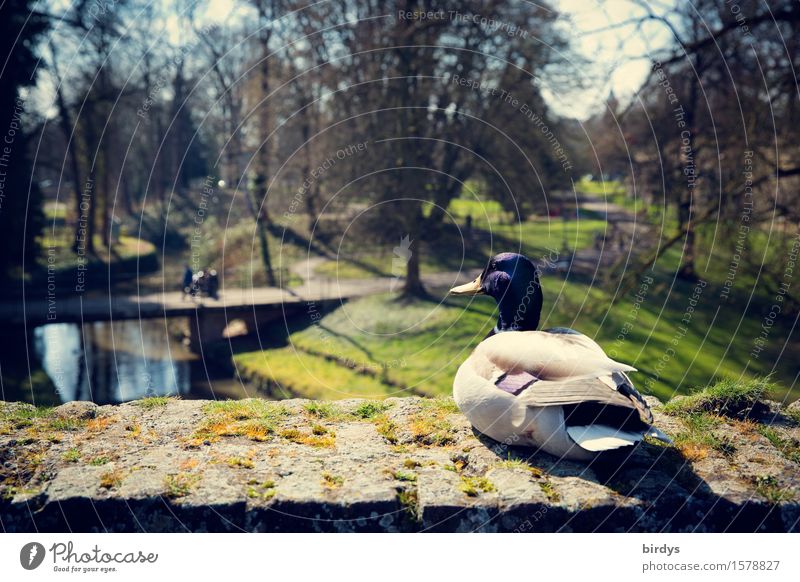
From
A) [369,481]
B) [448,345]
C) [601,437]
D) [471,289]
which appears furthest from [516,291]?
[448,345]

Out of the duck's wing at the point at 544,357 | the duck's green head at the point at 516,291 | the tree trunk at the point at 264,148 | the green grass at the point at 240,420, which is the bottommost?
the green grass at the point at 240,420

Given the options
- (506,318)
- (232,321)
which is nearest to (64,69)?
(232,321)

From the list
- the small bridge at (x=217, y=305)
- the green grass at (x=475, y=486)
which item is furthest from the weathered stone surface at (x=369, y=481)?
the small bridge at (x=217, y=305)

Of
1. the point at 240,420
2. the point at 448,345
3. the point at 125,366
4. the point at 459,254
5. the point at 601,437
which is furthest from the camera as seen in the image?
the point at 459,254

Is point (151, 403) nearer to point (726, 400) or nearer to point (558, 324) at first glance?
point (726, 400)

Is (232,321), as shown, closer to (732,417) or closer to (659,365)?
(659,365)

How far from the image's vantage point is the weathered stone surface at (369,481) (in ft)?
16.8

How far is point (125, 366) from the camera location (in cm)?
2628

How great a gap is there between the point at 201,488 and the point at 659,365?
694 inches

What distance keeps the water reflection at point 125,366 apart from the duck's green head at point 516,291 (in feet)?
48.5

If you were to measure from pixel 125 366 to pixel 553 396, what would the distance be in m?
23.7

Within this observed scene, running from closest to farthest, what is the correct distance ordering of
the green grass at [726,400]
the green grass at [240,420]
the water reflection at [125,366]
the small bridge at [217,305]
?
the green grass at [240,420], the green grass at [726,400], the water reflection at [125,366], the small bridge at [217,305]

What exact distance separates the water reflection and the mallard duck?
15.7 m

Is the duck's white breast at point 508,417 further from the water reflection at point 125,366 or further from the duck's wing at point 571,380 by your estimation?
the water reflection at point 125,366
